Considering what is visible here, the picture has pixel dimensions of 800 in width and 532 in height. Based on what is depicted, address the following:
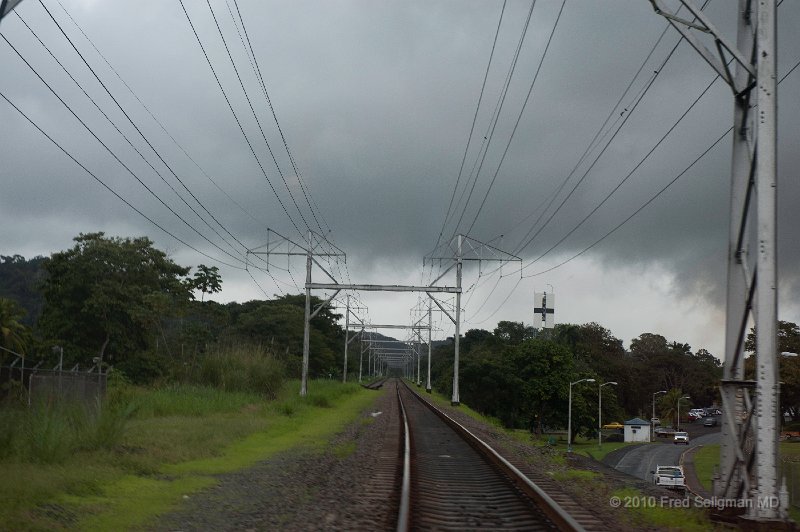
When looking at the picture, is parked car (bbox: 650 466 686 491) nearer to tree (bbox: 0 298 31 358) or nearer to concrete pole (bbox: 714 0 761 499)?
concrete pole (bbox: 714 0 761 499)

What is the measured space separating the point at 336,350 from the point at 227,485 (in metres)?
99.2

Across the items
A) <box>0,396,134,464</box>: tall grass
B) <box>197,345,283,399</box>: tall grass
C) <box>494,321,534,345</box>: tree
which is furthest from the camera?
<box>494,321,534,345</box>: tree

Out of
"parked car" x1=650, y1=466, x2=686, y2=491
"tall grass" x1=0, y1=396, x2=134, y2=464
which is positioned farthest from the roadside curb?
"tall grass" x1=0, y1=396, x2=134, y2=464

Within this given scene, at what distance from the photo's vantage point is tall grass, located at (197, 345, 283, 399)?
1428 inches

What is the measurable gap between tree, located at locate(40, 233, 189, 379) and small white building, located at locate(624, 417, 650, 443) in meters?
52.2

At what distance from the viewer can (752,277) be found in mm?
9844

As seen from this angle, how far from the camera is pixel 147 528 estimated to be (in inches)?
370

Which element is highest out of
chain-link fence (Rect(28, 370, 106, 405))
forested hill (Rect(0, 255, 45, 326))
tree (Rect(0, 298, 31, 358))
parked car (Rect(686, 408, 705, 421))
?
forested hill (Rect(0, 255, 45, 326))

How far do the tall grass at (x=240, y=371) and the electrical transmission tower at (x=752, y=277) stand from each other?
92.4ft

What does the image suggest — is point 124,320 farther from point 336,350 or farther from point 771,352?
point 336,350

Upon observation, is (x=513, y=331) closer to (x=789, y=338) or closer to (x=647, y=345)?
(x=647, y=345)

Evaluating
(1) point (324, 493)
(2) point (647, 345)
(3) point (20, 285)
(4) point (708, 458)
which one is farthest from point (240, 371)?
(2) point (647, 345)

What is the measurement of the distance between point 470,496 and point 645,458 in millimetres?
52721

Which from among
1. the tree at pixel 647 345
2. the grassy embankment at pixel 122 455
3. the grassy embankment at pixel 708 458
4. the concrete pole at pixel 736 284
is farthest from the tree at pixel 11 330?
the tree at pixel 647 345
